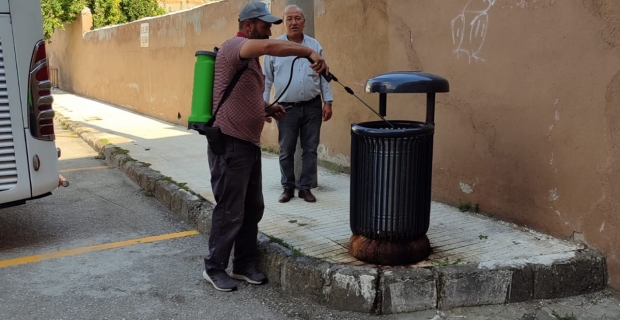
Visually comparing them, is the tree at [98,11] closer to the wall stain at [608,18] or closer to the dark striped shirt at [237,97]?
the dark striped shirt at [237,97]

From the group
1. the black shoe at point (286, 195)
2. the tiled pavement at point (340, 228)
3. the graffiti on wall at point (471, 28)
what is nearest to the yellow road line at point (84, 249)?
the tiled pavement at point (340, 228)

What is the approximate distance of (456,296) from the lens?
362 cm

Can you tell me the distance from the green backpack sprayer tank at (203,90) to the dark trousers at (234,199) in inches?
7.5

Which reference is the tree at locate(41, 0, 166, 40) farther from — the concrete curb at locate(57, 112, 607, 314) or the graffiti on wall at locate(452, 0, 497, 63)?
the concrete curb at locate(57, 112, 607, 314)

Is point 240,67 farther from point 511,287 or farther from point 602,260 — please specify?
point 602,260

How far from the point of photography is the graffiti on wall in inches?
182

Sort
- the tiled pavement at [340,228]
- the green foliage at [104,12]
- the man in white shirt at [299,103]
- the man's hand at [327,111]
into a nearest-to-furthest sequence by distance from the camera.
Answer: the tiled pavement at [340,228]
the man in white shirt at [299,103]
the man's hand at [327,111]
the green foliage at [104,12]

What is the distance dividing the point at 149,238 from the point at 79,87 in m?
19.7

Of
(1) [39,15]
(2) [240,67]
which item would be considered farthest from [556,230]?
(1) [39,15]

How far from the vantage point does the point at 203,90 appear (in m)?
3.73

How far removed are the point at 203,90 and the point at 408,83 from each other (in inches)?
51.7

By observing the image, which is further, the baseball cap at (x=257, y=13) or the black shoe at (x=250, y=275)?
the black shoe at (x=250, y=275)

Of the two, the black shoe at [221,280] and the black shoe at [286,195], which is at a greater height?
the black shoe at [286,195]

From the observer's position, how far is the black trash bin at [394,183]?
12.1ft
